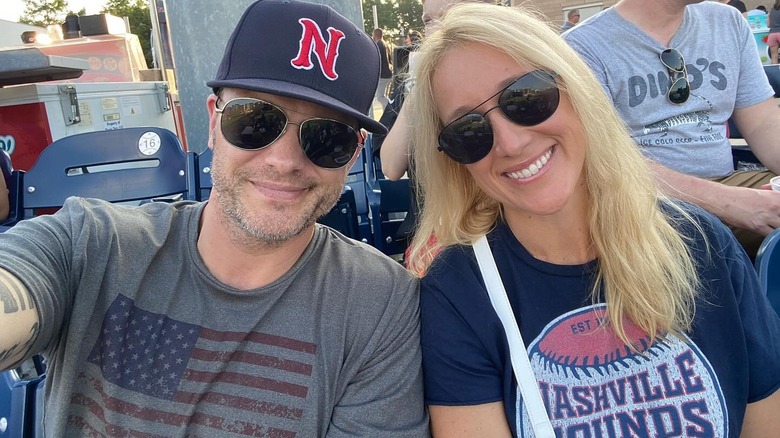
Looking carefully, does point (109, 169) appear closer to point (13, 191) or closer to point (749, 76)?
point (13, 191)

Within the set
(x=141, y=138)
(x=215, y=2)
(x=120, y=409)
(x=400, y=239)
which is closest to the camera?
(x=120, y=409)

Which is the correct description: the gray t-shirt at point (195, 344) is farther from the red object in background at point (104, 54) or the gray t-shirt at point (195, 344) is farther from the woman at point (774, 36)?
the woman at point (774, 36)

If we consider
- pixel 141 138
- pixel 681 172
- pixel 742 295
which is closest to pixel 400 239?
pixel 681 172

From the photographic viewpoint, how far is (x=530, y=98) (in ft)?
4.32

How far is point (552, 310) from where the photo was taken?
1333mm

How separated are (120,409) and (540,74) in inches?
46.9

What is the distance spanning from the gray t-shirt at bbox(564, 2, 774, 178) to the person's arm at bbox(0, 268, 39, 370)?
2.00 meters

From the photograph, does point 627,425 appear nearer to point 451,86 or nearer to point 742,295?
point 742,295

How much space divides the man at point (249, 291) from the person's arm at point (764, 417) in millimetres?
772

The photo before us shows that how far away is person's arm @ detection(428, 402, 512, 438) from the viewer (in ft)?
4.16

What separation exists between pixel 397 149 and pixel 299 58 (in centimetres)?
127

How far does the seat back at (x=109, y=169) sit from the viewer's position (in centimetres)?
315

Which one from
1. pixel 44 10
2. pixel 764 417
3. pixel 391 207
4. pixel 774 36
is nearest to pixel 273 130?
pixel 764 417

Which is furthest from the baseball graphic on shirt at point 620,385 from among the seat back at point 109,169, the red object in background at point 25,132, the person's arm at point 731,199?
the red object in background at point 25,132
